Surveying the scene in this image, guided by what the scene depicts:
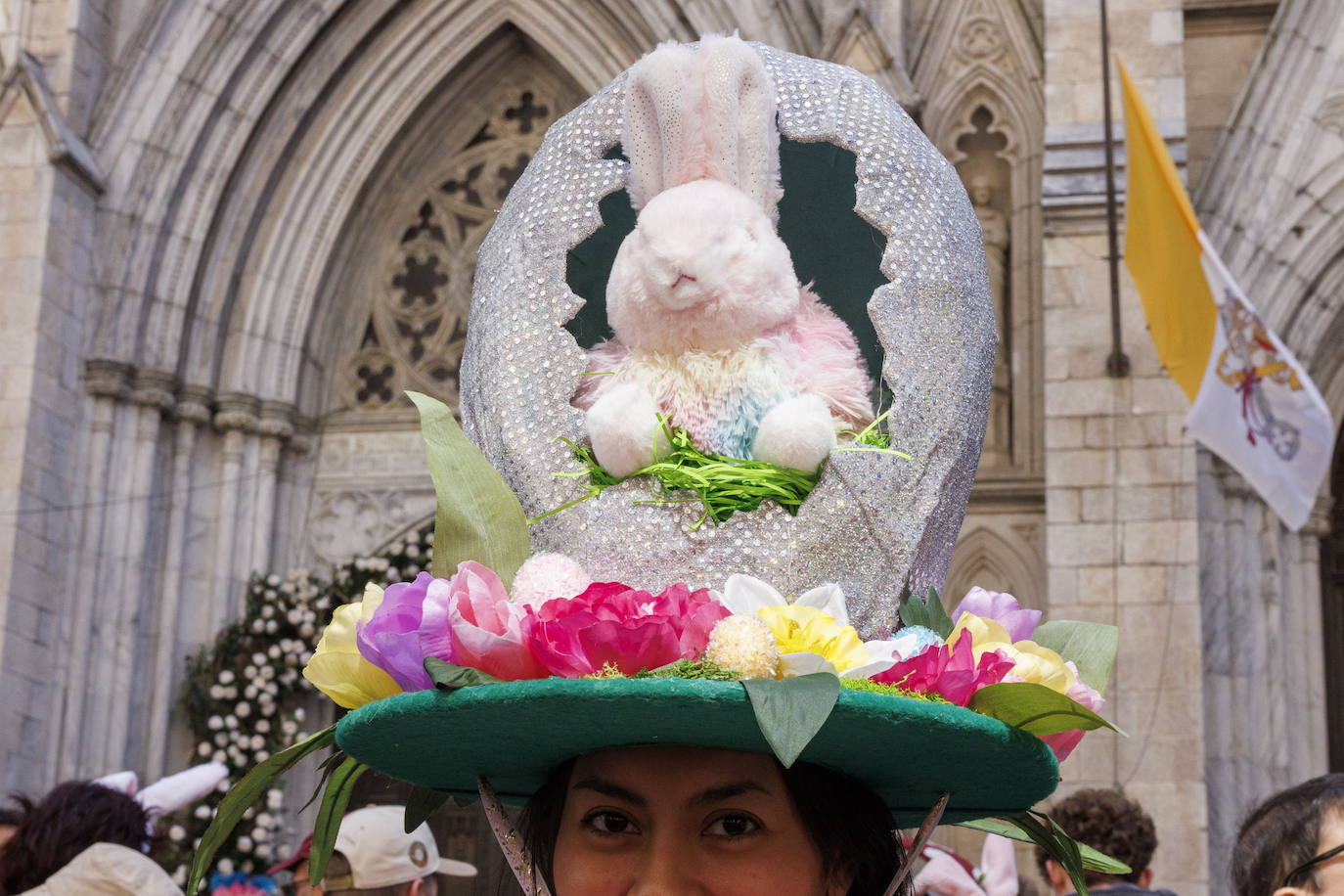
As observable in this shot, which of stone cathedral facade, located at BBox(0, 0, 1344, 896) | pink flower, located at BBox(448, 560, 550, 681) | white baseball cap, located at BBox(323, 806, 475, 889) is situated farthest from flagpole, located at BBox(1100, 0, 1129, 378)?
pink flower, located at BBox(448, 560, 550, 681)

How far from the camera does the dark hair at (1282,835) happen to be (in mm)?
2441

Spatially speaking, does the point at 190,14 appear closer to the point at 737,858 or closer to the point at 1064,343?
the point at 1064,343

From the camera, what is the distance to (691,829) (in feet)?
7.22

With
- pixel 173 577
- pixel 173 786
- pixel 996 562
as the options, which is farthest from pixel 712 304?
pixel 173 577

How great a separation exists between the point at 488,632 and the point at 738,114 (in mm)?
943

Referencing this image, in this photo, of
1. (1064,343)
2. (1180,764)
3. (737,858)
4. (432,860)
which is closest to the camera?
(737,858)

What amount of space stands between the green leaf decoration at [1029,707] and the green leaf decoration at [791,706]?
0.28 metres

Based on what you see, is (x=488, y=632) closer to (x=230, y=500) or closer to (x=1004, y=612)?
(x=1004, y=612)

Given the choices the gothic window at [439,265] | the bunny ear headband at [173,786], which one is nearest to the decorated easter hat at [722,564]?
the bunny ear headband at [173,786]

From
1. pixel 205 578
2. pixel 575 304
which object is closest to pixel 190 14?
pixel 205 578

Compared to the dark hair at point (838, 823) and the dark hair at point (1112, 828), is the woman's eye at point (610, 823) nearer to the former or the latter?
the dark hair at point (838, 823)

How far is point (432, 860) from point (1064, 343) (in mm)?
5787

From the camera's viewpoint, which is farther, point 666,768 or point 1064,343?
point 1064,343

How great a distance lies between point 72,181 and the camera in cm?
1114
